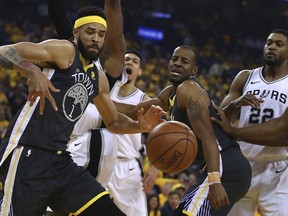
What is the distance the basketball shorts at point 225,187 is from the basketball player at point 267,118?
0.54m

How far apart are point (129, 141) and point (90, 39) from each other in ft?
7.79

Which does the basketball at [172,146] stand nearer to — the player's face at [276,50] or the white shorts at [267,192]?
the white shorts at [267,192]

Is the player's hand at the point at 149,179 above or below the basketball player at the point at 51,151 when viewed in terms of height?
below

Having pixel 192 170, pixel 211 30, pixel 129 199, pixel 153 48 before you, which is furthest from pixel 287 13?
pixel 129 199

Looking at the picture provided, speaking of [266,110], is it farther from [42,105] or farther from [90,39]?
[42,105]

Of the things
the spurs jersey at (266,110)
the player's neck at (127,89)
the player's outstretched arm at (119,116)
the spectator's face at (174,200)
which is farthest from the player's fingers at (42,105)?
the spectator's face at (174,200)

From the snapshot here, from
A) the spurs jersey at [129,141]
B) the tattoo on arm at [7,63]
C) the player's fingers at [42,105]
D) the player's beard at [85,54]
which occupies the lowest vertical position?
the spurs jersey at [129,141]

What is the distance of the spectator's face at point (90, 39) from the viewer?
4879 millimetres

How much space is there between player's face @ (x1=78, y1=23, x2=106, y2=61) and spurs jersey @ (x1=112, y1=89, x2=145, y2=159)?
85.7 inches

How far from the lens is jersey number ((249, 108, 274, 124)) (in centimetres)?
577

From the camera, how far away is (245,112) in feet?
19.5

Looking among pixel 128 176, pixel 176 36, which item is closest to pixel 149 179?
pixel 128 176

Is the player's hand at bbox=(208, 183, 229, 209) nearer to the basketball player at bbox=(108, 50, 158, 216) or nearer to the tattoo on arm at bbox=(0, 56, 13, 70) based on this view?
the tattoo on arm at bbox=(0, 56, 13, 70)

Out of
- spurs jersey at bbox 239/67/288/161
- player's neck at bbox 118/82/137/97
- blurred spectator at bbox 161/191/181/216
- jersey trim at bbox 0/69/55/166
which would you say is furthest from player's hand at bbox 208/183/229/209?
blurred spectator at bbox 161/191/181/216
